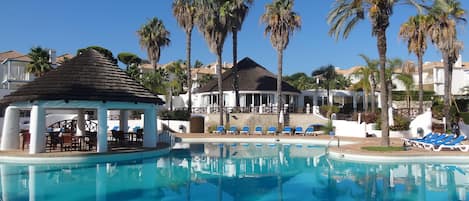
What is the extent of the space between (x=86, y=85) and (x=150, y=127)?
166 inches

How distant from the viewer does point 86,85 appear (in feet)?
61.4

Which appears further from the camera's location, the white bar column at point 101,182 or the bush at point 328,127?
the bush at point 328,127

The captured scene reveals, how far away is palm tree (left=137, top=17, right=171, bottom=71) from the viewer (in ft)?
139

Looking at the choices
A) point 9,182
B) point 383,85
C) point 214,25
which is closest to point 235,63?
point 214,25

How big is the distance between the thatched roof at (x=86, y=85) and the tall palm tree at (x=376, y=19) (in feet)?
36.2

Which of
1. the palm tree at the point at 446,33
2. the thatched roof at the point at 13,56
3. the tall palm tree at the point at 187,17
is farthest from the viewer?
the thatched roof at the point at 13,56

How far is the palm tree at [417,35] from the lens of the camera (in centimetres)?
3004

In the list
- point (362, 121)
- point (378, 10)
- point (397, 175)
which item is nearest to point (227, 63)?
point (362, 121)

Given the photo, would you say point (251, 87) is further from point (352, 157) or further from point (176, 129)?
point (352, 157)

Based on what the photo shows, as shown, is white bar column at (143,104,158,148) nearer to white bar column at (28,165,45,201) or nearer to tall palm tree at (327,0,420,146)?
white bar column at (28,165,45,201)

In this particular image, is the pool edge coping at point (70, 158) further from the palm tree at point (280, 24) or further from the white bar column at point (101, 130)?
the palm tree at point (280, 24)

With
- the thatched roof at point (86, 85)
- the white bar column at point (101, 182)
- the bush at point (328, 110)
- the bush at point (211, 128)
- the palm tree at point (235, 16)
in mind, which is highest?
the palm tree at point (235, 16)

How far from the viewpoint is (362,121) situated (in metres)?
31.0

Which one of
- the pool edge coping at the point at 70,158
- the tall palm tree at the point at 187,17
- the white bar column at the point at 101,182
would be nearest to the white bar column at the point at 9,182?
the pool edge coping at the point at 70,158
